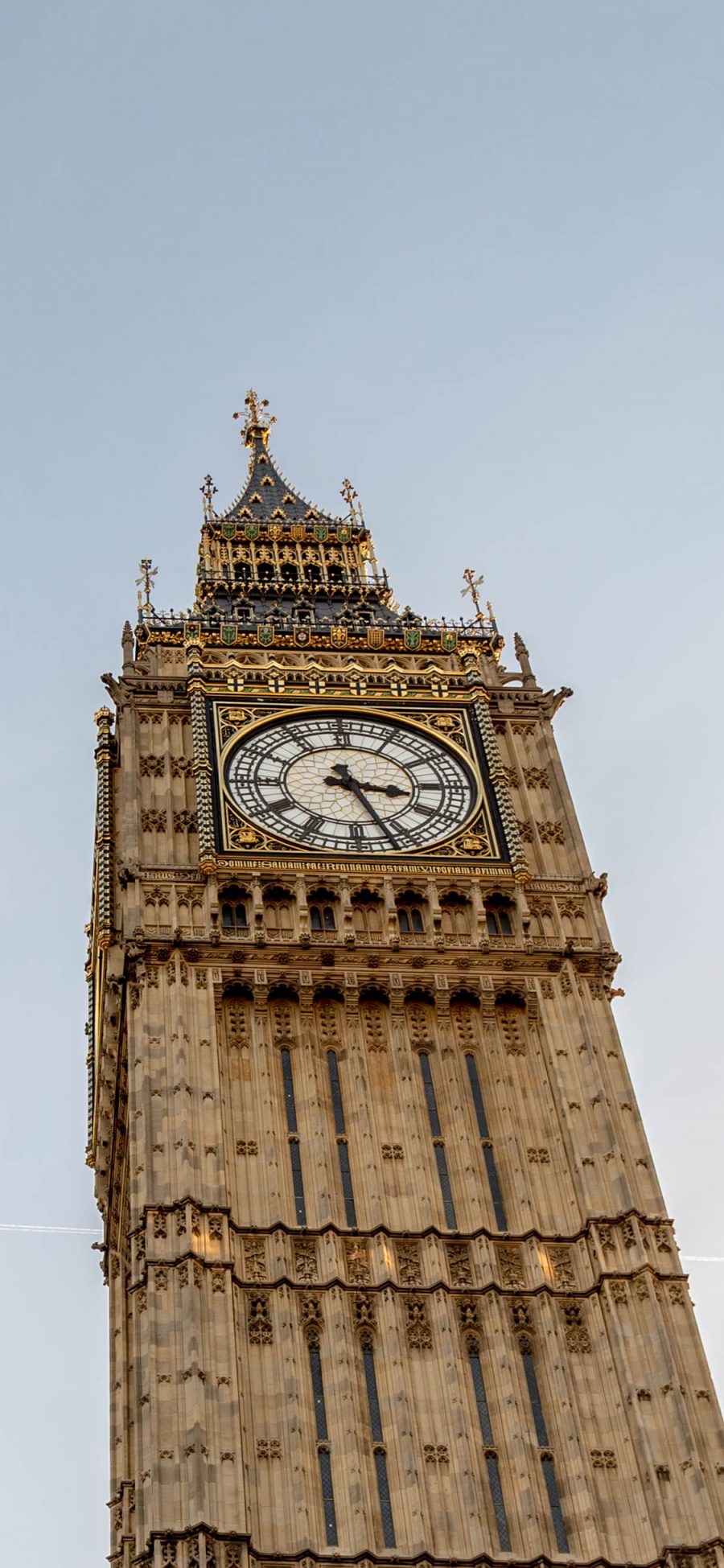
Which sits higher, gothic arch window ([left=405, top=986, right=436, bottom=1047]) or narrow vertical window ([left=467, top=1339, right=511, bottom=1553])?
gothic arch window ([left=405, top=986, right=436, bottom=1047])

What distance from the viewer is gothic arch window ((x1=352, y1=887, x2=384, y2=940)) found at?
4872cm

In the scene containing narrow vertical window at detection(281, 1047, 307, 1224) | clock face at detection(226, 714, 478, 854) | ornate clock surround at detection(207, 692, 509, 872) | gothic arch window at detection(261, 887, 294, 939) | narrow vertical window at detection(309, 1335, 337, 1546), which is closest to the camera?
narrow vertical window at detection(309, 1335, 337, 1546)

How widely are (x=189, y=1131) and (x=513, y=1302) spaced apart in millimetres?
5754

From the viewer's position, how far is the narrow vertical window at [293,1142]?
4378 cm

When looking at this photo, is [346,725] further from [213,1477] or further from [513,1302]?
[213,1477]

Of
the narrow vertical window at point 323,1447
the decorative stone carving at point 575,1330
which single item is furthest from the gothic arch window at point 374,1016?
the narrow vertical window at point 323,1447

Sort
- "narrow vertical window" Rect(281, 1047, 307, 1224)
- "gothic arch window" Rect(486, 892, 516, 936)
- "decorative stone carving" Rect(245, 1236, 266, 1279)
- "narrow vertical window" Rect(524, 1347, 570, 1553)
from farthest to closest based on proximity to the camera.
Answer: "gothic arch window" Rect(486, 892, 516, 936)
"narrow vertical window" Rect(281, 1047, 307, 1224)
"decorative stone carving" Rect(245, 1236, 266, 1279)
"narrow vertical window" Rect(524, 1347, 570, 1553)

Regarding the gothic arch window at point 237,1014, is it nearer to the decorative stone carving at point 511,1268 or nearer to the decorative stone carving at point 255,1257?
the decorative stone carving at point 255,1257

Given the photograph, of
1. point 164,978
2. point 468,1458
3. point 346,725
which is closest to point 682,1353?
point 468,1458

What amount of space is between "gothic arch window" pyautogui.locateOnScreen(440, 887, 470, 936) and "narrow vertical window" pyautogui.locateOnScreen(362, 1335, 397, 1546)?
30.2ft

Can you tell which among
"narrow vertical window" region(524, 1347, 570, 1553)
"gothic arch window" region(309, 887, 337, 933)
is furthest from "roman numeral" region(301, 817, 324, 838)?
"narrow vertical window" region(524, 1347, 570, 1553)

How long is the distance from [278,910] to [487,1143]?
6.09 meters

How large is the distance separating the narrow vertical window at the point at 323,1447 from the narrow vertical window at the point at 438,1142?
353 centimetres

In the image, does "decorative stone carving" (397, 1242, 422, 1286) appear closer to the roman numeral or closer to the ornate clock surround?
the ornate clock surround
